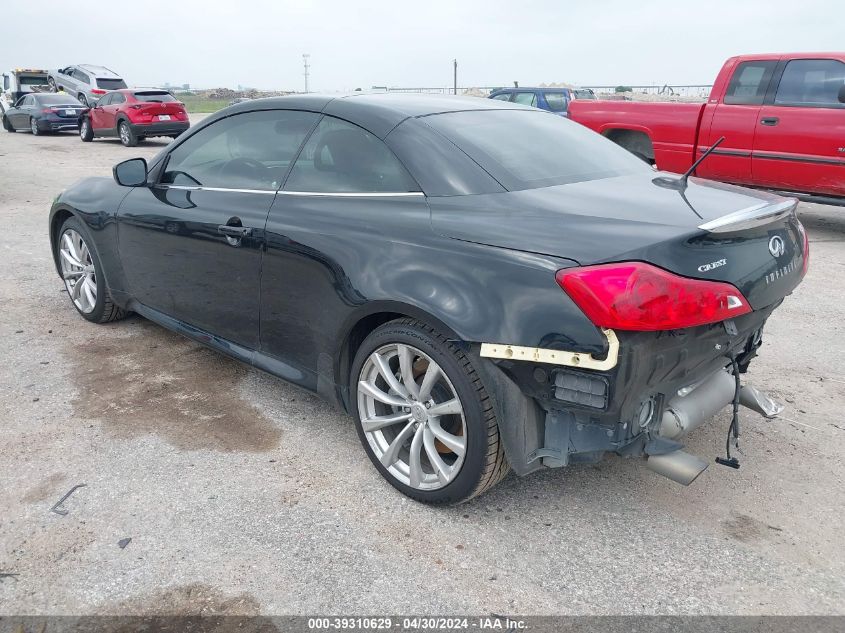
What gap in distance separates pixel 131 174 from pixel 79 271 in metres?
1.18

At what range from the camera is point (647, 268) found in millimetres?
2211

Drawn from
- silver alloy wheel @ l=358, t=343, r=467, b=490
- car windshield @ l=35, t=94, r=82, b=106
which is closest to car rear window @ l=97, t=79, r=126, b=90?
car windshield @ l=35, t=94, r=82, b=106

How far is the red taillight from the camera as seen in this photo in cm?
217

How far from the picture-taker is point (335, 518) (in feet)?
9.07

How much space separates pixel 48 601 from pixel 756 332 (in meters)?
2.78

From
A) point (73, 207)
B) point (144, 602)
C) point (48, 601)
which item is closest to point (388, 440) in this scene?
point (144, 602)

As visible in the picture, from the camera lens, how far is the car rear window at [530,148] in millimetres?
2869

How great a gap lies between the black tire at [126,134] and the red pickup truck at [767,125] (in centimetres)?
1349

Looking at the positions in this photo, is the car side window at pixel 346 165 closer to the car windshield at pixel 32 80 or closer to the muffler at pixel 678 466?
the muffler at pixel 678 466

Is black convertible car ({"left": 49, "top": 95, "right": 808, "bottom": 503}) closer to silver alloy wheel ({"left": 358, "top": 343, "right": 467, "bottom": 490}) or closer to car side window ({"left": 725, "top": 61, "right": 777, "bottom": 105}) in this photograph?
silver alloy wheel ({"left": 358, "top": 343, "right": 467, "bottom": 490})

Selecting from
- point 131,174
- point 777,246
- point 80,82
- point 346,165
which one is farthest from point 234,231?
point 80,82

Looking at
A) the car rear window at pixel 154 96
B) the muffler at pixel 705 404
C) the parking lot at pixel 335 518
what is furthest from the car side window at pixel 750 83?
the car rear window at pixel 154 96

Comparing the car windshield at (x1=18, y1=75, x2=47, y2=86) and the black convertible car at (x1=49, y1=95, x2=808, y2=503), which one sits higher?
the car windshield at (x1=18, y1=75, x2=47, y2=86)

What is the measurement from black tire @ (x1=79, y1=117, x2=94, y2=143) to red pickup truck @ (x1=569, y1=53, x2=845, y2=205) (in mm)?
16022
